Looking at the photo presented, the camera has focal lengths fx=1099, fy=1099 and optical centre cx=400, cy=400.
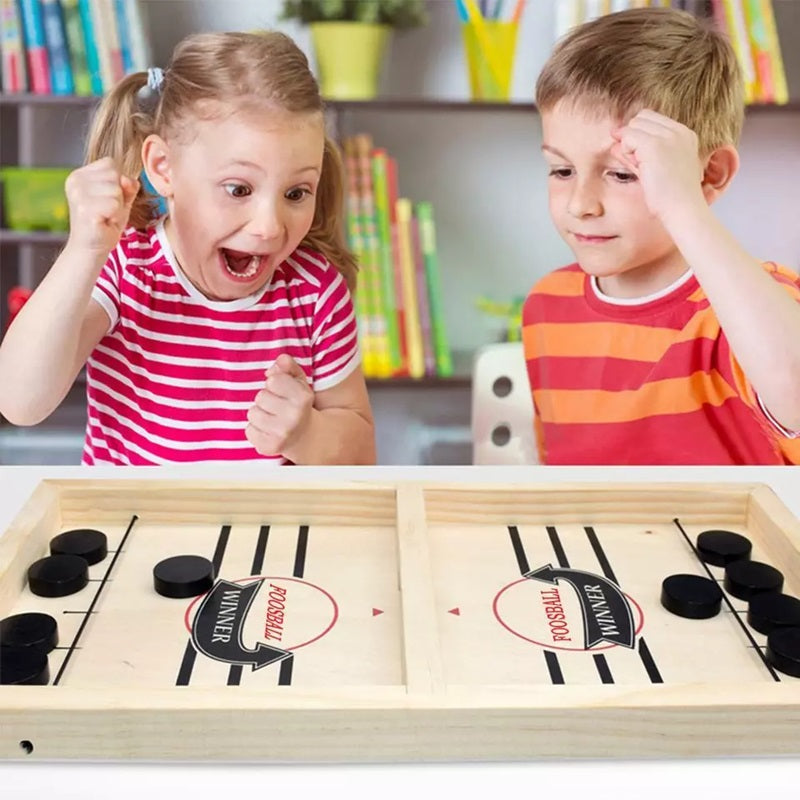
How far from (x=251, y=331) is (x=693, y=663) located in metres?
0.66

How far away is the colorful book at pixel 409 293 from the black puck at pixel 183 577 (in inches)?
55.5

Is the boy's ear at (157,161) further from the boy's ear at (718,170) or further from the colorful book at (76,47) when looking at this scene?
the colorful book at (76,47)

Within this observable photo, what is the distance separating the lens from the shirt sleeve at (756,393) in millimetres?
946

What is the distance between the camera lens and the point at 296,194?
3.33 ft

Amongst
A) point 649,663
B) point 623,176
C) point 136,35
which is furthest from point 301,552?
point 136,35

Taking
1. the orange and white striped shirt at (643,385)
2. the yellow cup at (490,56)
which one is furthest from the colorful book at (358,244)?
the orange and white striped shirt at (643,385)

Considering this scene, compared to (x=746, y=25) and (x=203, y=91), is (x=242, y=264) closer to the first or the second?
(x=203, y=91)

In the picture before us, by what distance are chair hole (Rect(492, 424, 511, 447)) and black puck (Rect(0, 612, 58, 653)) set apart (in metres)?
0.81

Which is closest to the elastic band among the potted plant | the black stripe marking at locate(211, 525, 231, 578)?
the black stripe marking at locate(211, 525, 231, 578)

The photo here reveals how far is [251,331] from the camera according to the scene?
113 cm

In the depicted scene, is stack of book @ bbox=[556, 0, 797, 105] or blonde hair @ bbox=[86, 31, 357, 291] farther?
stack of book @ bbox=[556, 0, 797, 105]

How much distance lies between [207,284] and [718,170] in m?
0.52

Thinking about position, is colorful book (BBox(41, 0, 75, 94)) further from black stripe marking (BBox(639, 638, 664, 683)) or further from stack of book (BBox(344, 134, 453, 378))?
black stripe marking (BBox(639, 638, 664, 683))

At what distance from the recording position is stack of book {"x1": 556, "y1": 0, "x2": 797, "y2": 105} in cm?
194
